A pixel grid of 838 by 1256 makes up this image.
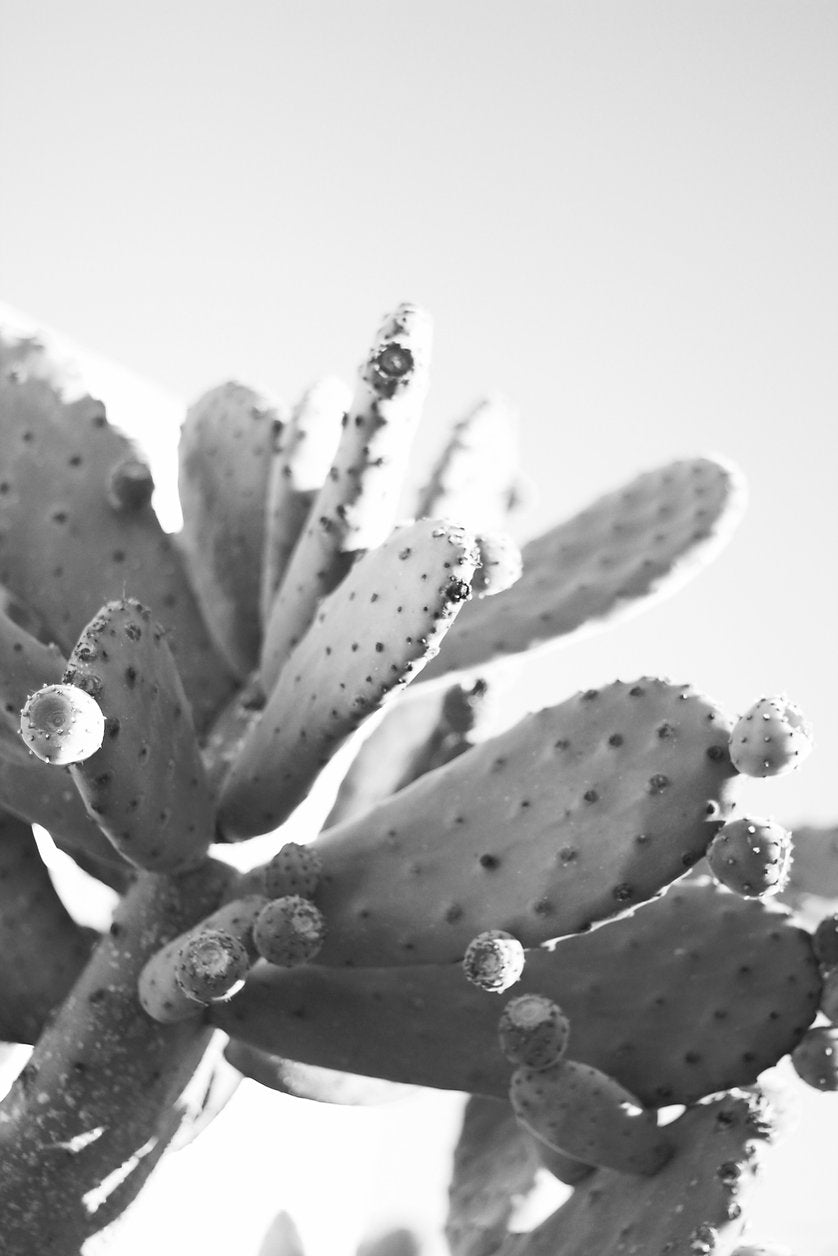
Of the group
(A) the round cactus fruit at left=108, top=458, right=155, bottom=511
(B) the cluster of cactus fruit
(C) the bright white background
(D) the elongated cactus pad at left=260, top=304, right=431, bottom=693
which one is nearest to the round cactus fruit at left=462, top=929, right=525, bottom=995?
(B) the cluster of cactus fruit

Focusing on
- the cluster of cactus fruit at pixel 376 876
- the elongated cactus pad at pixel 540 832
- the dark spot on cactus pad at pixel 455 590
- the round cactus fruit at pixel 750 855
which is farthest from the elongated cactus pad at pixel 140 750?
the round cactus fruit at pixel 750 855

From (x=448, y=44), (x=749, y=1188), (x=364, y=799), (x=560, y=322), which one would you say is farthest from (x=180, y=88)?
(x=749, y=1188)

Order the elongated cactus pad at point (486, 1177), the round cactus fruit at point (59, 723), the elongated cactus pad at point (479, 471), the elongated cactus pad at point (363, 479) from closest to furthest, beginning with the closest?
the round cactus fruit at point (59, 723) → the elongated cactus pad at point (363, 479) → the elongated cactus pad at point (486, 1177) → the elongated cactus pad at point (479, 471)

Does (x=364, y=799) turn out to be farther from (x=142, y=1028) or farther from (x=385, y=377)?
(x=385, y=377)

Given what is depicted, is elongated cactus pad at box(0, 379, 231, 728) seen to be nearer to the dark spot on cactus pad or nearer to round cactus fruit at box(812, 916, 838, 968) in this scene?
the dark spot on cactus pad

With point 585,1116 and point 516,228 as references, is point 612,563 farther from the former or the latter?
point 516,228

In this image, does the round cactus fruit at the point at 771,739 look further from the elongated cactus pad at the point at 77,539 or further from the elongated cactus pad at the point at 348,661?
the elongated cactus pad at the point at 77,539
